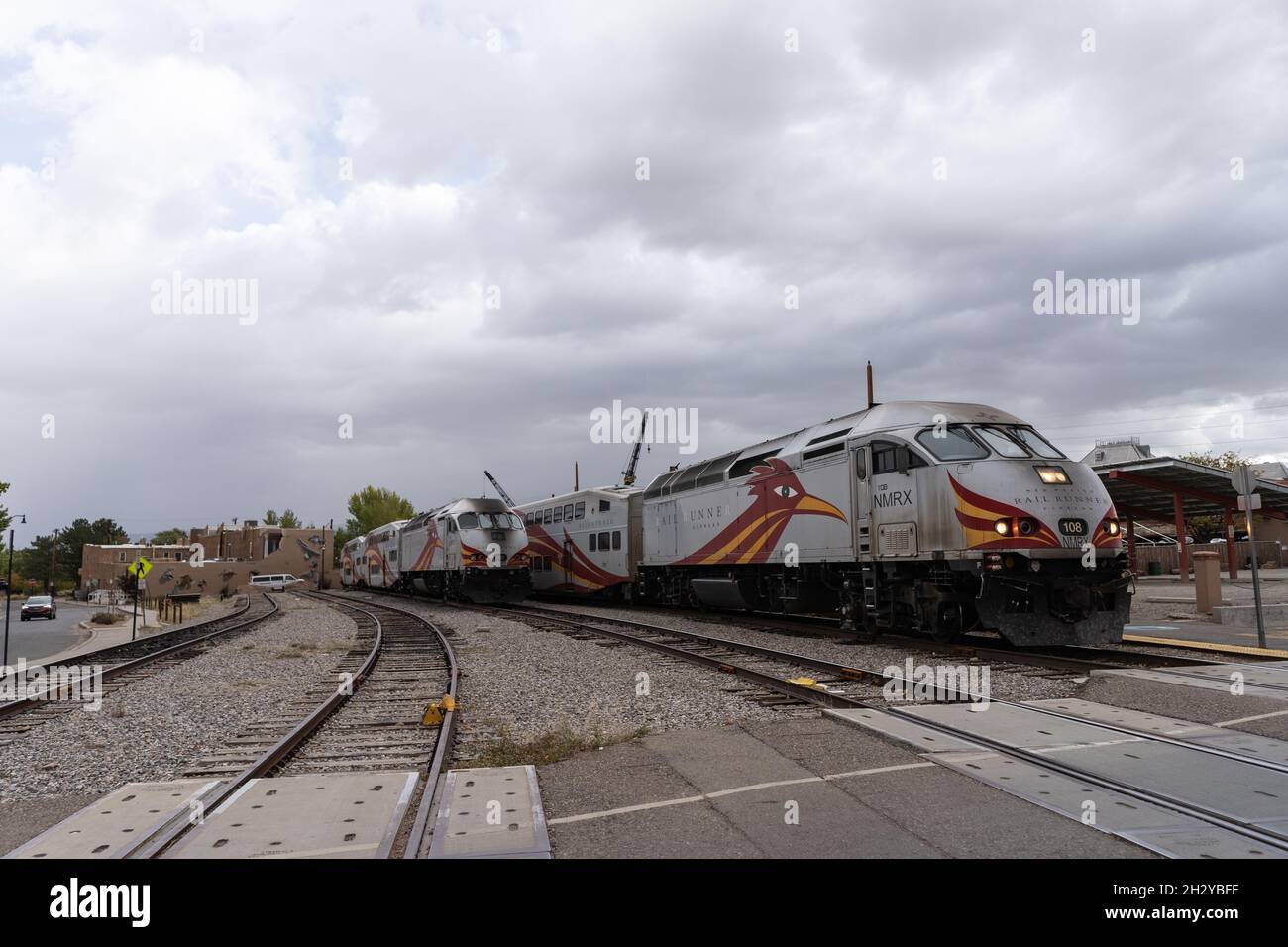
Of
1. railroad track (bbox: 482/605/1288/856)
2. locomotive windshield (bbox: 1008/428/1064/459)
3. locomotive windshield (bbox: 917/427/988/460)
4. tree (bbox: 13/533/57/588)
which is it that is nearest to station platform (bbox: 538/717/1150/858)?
railroad track (bbox: 482/605/1288/856)

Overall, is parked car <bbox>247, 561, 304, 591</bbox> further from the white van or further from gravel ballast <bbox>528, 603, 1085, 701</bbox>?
gravel ballast <bbox>528, 603, 1085, 701</bbox>

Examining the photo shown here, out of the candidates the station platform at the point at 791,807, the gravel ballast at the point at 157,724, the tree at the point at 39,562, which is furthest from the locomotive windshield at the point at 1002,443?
the tree at the point at 39,562

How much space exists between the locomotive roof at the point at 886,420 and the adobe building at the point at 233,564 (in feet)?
216

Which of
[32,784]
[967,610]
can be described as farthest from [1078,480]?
[32,784]

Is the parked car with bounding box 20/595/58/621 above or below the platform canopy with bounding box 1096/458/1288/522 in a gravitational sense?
below

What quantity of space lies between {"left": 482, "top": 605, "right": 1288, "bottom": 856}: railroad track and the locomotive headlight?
12.0ft

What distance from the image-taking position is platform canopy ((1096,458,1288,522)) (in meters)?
24.6

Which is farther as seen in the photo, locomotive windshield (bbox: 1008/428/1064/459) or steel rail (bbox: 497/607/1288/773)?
locomotive windshield (bbox: 1008/428/1064/459)

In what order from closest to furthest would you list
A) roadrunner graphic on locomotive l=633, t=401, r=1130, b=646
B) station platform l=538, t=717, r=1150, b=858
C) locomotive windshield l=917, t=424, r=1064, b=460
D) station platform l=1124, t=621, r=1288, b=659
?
station platform l=538, t=717, r=1150, b=858 → roadrunner graphic on locomotive l=633, t=401, r=1130, b=646 → station platform l=1124, t=621, r=1288, b=659 → locomotive windshield l=917, t=424, r=1064, b=460

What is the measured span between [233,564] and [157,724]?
7958cm

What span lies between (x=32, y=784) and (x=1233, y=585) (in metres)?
30.2

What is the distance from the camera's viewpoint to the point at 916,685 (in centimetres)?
910
